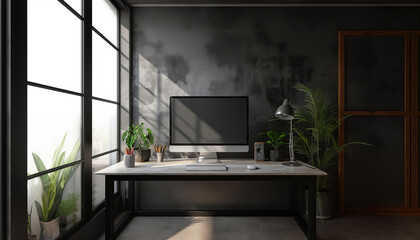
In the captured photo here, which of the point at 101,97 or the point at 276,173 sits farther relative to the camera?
the point at 101,97

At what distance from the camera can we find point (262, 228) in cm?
259

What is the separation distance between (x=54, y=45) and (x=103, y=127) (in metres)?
1.00

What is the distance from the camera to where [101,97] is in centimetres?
254

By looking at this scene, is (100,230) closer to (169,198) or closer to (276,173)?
(169,198)

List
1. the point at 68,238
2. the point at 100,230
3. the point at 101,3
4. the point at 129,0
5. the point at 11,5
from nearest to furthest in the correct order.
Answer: the point at 11,5 → the point at 68,238 → the point at 100,230 → the point at 101,3 → the point at 129,0

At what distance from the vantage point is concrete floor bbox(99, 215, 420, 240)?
7.88 ft

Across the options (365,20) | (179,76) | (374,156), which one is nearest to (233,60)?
(179,76)

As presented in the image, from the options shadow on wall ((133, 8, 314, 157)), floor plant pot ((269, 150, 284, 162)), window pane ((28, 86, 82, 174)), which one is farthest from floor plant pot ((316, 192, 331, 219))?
window pane ((28, 86, 82, 174))

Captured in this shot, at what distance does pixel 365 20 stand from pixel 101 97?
9.96 feet

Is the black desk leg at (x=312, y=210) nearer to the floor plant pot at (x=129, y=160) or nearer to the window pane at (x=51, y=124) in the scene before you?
the floor plant pot at (x=129, y=160)

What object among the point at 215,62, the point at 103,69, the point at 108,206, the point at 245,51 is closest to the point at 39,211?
the point at 108,206

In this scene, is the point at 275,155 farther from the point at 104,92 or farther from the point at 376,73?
the point at 104,92

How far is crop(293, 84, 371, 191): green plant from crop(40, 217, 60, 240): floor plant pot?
2277 mm

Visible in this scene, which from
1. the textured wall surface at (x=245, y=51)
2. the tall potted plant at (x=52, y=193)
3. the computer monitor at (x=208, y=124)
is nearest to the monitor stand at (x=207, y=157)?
the computer monitor at (x=208, y=124)
